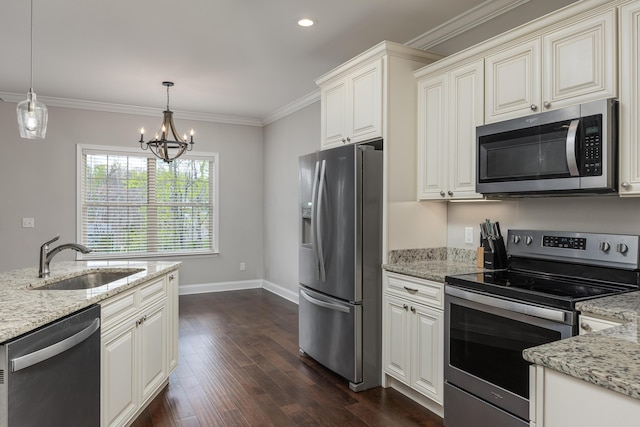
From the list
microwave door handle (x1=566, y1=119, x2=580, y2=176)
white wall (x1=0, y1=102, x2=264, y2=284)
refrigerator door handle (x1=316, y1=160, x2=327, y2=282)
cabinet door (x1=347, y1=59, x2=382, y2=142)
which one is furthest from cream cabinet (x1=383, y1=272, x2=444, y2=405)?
white wall (x1=0, y1=102, x2=264, y2=284)

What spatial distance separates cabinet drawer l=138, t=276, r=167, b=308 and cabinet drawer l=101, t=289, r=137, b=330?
115mm

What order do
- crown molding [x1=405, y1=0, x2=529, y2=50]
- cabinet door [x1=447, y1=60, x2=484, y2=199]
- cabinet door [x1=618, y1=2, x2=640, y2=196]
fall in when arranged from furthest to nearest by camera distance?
crown molding [x1=405, y1=0, x2=529, y2=50]
cabinet door [x1=447, y1=60, x2=484, y2=199]
cabinet door [x1=618, y1=2, x2=640, y2=196]

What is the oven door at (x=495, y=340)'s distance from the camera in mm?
1897

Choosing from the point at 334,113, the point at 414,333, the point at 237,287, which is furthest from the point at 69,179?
the point at 414,333

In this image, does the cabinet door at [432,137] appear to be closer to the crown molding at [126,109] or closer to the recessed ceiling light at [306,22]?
the recessed ceiling light at [306,22]

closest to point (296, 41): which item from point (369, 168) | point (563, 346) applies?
point (369, 168)

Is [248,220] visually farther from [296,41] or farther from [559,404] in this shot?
[559,404]

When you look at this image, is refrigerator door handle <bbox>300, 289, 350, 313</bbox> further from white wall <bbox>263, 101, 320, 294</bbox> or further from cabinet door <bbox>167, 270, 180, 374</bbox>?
white wall <bbox>263, 101, 320, 294</bbox>

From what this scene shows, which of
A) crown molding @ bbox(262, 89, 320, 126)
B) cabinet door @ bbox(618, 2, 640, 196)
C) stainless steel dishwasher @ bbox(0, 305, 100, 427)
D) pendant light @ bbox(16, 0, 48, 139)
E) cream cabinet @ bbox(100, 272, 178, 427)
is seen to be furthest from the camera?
crown molding @ bbox(262, 89, 320, 126)

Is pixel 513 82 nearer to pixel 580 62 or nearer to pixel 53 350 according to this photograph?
pixel 580 62

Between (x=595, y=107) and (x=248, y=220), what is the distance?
530 centimetres

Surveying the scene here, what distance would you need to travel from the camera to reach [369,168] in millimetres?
2994

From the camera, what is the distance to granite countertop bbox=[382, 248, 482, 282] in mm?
2639

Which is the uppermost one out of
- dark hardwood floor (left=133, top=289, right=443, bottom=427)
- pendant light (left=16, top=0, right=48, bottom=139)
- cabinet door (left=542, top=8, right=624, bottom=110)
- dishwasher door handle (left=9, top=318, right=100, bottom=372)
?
cabinet door (left=542, top=8, right=624, bottom=110)
